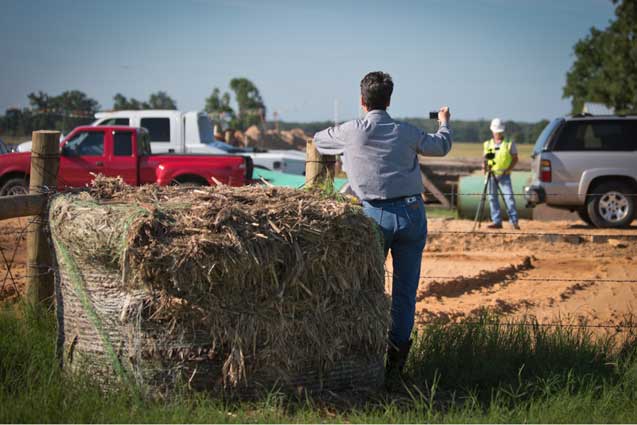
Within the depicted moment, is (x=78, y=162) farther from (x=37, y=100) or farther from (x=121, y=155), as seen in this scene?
(x=37, y=100)

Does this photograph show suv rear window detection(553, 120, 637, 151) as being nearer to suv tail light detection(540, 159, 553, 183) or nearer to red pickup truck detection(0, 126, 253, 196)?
suv tail light detection(540, 159, 553, 183)

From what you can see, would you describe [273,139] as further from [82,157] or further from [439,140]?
[439,140]

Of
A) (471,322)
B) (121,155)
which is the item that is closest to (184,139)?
(121,155)

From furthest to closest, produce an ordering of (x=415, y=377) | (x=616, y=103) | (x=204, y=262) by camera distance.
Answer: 1. (x=616, y=103)
2. (x=415, y=377)
3. (x=204, y=262)

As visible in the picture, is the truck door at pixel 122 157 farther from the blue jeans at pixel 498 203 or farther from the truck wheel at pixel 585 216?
the truck wheel at pixel 585 216

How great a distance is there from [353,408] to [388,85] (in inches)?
81.0

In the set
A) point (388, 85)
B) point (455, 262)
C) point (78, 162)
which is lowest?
point (455, 262)

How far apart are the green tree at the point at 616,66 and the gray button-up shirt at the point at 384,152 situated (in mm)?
34894

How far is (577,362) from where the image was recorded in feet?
17.5

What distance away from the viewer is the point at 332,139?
5.12 meters

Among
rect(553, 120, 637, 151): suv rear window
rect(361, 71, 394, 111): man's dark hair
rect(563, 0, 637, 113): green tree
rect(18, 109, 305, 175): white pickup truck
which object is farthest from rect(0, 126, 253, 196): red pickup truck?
rect(563, 0, 637, 113): green tree

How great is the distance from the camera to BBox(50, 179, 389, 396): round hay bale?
13.7 ft

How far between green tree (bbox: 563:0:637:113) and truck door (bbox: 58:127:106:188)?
28.9 metres

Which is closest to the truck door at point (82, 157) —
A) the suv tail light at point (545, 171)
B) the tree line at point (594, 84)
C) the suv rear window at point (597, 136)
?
the suv tail light at point (545, 171)
